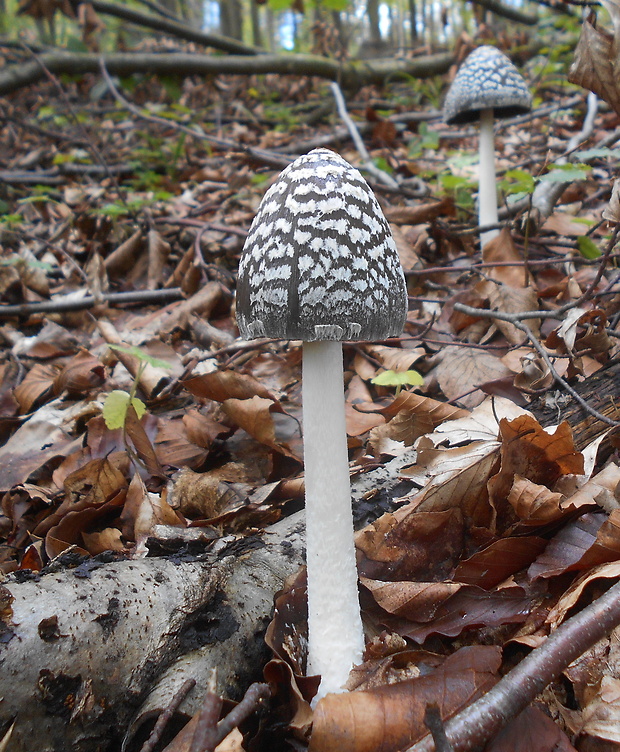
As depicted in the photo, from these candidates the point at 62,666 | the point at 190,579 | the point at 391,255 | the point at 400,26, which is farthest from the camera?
the point at 400,26

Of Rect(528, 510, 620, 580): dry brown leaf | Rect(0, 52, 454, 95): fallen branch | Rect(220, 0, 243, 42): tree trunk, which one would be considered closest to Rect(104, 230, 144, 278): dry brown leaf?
Rect(528, 510, 620, 580): dry brown leaf

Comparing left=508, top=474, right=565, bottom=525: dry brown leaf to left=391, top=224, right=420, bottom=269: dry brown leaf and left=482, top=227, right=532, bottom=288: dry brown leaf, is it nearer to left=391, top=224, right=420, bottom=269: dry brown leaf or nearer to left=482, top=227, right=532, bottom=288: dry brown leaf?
left=482, top=227, right=532, bottom=288: dry brown leaf

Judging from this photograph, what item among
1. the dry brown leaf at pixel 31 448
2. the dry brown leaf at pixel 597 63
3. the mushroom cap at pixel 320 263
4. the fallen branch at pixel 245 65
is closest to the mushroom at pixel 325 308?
the mushroom cap at pixel 320 263

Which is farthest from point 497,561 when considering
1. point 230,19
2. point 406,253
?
point 230,19

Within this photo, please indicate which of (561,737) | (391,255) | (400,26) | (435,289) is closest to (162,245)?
(435,289)

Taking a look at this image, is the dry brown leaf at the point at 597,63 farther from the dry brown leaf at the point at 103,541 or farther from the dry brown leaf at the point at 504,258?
the dry brown leaf at the point at 103,541

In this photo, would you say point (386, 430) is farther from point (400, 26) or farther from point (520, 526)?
point (400, 26)
